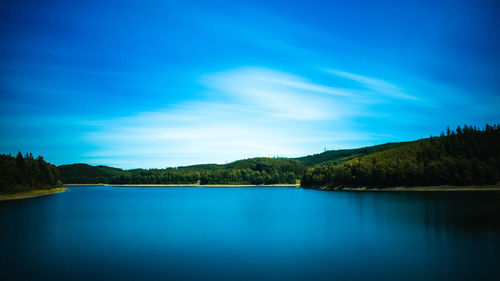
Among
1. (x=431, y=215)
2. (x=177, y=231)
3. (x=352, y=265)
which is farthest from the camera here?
(x=431, y=215)

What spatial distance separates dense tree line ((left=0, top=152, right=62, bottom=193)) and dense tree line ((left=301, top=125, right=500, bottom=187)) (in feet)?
339

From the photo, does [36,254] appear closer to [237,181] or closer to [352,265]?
[352,265]

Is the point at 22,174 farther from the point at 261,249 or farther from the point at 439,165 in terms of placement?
the point at 439,165

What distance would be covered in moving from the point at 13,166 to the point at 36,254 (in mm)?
70480

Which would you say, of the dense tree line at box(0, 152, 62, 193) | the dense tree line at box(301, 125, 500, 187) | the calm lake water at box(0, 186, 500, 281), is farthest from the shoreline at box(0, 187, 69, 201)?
the dense tree line at box(301, 125, 500, 187)

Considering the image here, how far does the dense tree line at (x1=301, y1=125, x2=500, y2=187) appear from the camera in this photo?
87250mm

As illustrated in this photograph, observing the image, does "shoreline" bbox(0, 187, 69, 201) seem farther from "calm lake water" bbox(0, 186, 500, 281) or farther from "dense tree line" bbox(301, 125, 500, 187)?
"dense tree line" bbox(301, 125, 500, 187)

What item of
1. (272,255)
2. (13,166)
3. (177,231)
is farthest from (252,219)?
(13,166)

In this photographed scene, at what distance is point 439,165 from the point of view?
92.4 meters

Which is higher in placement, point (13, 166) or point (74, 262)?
point (13, 166)

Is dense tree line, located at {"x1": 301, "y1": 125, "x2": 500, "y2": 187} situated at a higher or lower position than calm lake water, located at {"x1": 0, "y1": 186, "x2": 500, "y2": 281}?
higher

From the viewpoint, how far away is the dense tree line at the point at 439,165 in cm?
8725

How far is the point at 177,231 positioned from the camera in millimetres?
31594

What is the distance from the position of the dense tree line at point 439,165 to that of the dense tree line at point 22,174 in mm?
103297
